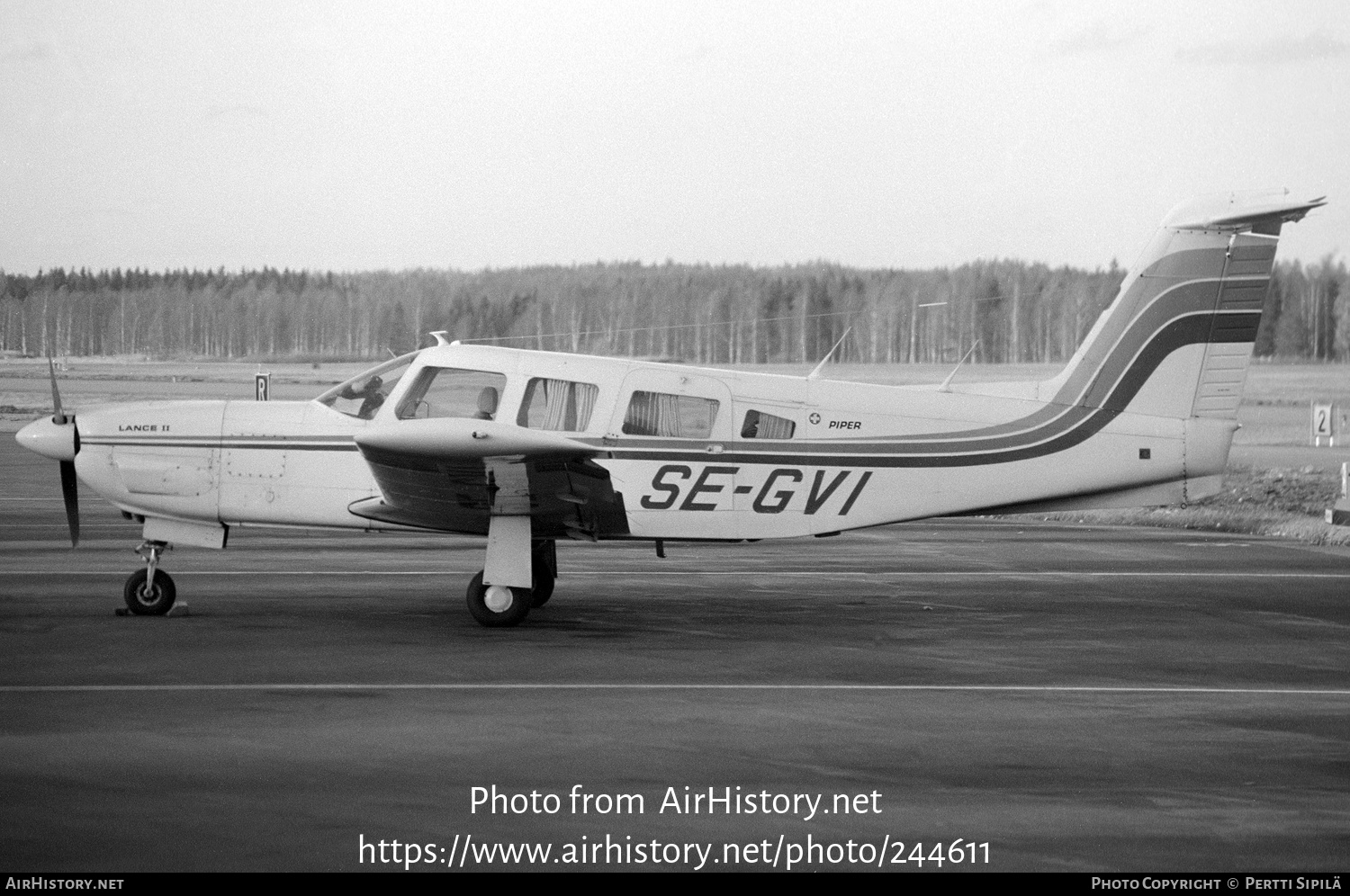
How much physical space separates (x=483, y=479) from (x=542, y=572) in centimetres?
172

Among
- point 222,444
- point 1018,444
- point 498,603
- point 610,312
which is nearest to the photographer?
point 498,603

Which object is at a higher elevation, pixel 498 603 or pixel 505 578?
pixel 505 578

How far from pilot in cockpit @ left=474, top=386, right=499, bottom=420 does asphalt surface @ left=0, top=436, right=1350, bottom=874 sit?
1.76 m

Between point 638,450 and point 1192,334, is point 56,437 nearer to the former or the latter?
point 638,450

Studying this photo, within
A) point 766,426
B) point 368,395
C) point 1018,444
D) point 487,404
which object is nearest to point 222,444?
point 368,395

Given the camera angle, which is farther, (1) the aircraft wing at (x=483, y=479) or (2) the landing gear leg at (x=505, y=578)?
(2) the landing gear leg at (x=505, y=578)

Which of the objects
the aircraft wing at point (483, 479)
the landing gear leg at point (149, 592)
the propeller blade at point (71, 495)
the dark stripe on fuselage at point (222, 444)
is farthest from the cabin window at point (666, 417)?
the propeller blade at point (71, 495)

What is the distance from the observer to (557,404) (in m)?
11.2

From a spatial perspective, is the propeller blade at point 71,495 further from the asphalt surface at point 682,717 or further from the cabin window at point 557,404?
the cabin window at point 557,404

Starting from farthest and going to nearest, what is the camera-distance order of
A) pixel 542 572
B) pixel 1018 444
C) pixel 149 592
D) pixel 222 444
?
1. pixel 542 572
2. pixel 1018 444
3. pixel 222 444
4. pixel 149 592

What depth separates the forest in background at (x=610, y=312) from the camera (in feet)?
113

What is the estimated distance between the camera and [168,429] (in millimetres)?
11289

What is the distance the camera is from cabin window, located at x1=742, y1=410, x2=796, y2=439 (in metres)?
11.4

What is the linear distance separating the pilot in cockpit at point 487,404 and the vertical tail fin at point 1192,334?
16.4 ft
